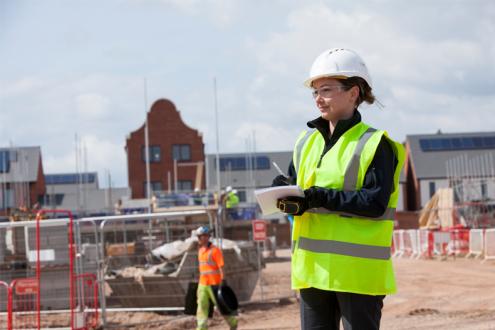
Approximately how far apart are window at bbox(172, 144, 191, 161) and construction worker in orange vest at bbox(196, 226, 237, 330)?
185 ft

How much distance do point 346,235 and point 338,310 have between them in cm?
38

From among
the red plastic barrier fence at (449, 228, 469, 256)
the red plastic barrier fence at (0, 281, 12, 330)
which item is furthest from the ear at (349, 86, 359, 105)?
the red plastic barrier fence at (449, 228, 469, 256)

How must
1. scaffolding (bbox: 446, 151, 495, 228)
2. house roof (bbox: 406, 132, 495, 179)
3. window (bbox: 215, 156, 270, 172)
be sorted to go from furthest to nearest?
window (bbox: 215, 156, 270, 172)
house roof (bbox: 406, 132, 495, 179)
scaffolding (bbox: 446, 151, 495, 228)

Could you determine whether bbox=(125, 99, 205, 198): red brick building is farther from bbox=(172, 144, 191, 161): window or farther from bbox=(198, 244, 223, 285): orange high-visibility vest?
bbox=(198, 244, 223, 285): orange high-visibility vest

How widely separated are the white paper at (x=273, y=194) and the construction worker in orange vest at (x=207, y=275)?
342 inches

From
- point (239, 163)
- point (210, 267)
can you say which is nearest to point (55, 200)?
point (239, 163)

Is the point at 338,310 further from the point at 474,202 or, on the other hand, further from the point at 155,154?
the point at 155,154

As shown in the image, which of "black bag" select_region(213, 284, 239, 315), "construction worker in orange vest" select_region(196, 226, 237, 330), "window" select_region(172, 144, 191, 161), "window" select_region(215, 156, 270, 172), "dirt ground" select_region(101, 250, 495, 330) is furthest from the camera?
"window" select_region(215, 156, 270, 172)

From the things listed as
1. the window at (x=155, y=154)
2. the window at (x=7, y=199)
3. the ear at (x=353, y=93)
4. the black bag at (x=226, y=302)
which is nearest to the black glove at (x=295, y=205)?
the ear at (x=353, y=93)

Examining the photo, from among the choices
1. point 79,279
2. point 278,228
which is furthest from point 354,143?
point 278,228

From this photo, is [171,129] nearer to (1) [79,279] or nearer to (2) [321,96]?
(1) [79,279]

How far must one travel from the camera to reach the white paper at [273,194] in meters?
4.15

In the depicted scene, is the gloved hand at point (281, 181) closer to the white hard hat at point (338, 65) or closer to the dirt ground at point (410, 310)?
the white hard hat at point (338, 65)

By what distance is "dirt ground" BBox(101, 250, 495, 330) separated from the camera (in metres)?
12.6
